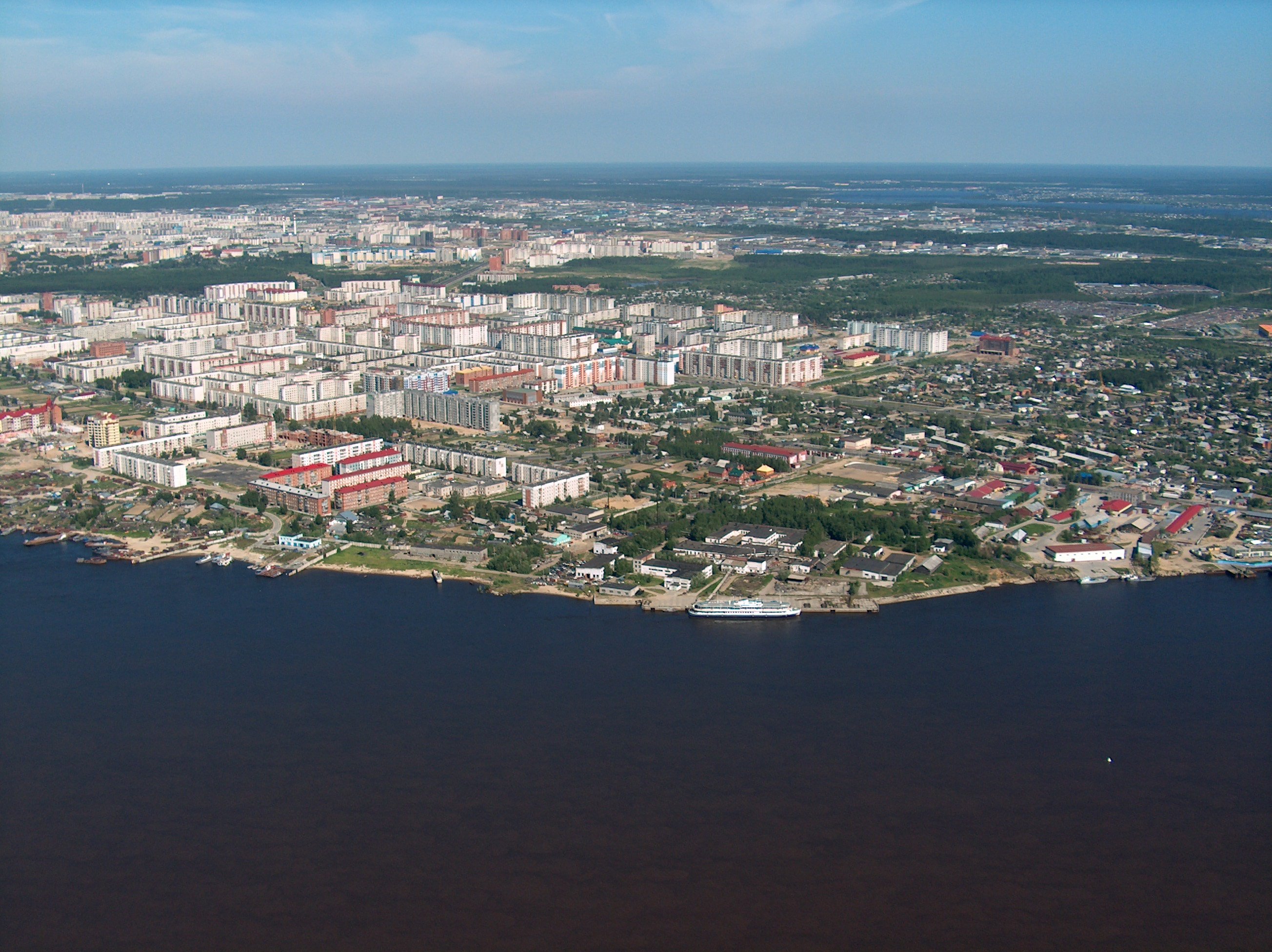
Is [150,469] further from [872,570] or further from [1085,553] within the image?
[1085,553]

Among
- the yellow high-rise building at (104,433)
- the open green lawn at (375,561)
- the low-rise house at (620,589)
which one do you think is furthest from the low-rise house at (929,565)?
the yellow high-rise building at (104,433)

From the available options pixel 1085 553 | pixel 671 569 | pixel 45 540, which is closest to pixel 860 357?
pixel 1085 553

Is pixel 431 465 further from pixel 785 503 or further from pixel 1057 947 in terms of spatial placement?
pixel 1057 947

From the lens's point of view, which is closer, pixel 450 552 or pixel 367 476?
pixel 450 552

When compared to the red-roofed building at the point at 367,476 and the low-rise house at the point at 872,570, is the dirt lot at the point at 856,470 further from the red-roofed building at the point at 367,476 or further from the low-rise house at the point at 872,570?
the red-roofed building at the point at 367,476

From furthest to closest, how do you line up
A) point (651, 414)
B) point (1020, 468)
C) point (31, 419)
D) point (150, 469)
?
1. point (651, 414)
2. point (31, 419)
3. point (1020, 468)
4. point (150, 469)

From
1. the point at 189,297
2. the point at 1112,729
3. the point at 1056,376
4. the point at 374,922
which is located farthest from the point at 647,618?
the point at 189,297
